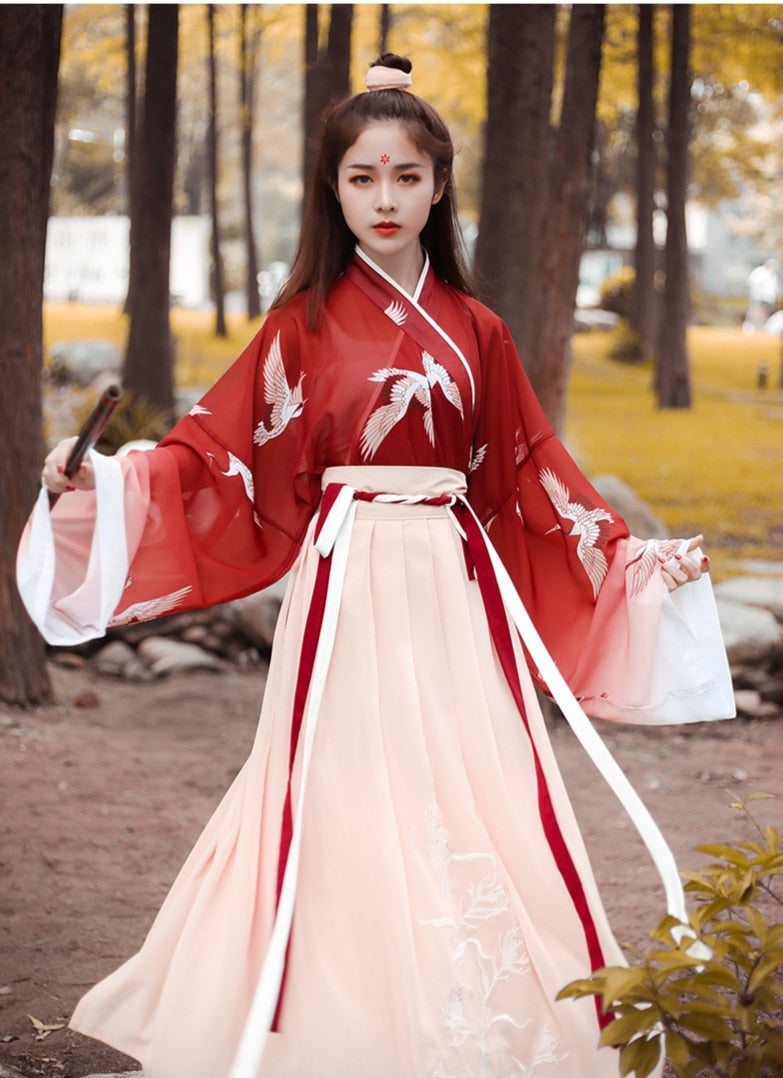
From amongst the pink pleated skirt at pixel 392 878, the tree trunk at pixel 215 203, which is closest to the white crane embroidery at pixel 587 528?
the pink pleated skirt at pixel 392 878

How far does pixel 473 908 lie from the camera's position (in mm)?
2477

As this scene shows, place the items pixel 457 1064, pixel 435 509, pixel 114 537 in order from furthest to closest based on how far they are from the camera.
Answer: pixel 435 509
pixel 114 537
pixel 457 1064

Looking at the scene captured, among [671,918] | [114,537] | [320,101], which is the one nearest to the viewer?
[671,918]

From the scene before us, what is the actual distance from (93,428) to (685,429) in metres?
12.0

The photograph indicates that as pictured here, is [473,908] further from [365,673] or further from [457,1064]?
[365,673]

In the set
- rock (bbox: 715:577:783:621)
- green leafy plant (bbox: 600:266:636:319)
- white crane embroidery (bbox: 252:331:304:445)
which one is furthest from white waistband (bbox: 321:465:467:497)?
green leafy plant (bbox: 600:266:636:319)

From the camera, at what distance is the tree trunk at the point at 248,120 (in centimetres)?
1688

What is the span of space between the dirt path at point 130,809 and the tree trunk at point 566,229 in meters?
1.94

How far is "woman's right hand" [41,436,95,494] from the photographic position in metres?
2.38

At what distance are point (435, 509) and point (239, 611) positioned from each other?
436 centimetres

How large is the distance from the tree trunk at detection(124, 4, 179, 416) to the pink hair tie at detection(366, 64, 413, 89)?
24.0 ft

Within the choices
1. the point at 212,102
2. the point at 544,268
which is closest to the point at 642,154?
the point at 212,102

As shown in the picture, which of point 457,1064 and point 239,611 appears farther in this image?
point 239,611

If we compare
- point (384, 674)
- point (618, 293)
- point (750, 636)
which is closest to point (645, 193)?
point (618, 293)
